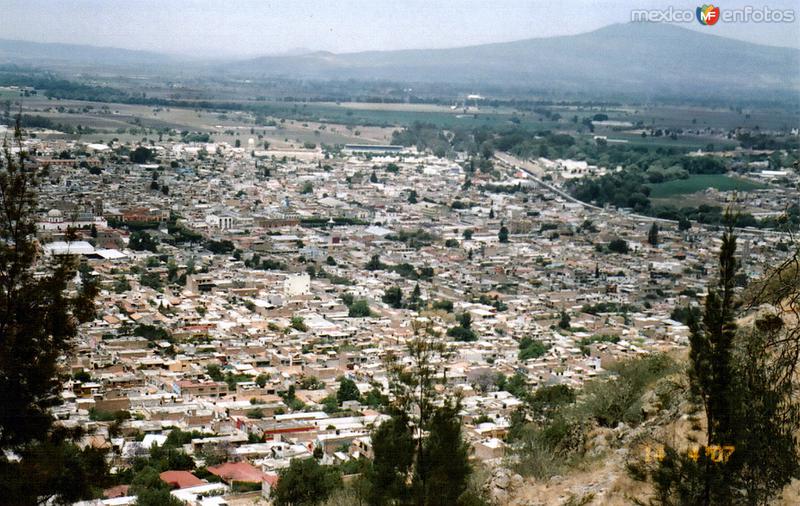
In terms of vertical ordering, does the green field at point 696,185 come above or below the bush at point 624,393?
below

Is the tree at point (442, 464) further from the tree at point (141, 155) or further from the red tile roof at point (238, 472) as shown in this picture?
the tree at point (141, 155)

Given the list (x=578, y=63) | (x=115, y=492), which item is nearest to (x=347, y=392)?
(x=115, y=492)

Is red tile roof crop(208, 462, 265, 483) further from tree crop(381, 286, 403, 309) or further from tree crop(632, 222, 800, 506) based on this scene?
tree crop(381, 286, 403, 309)

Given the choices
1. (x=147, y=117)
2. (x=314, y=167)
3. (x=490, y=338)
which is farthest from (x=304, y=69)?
(x=490, y=338)

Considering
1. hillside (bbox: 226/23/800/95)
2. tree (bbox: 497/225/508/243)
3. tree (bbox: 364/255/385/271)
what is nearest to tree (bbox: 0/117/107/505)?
tree (bbox: 364/255/385/271)

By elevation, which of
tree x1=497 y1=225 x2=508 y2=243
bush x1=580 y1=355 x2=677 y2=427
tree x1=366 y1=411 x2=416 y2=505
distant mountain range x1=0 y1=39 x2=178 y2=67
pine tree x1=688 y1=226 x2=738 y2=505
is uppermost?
distant mountain range x1=0 y1=39 x2=178 y2=67

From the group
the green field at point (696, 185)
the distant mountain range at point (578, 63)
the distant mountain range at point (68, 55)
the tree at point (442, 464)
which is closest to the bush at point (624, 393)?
the tree at point (442, 464)

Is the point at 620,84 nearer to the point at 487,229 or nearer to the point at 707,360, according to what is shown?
the point at 487,229
